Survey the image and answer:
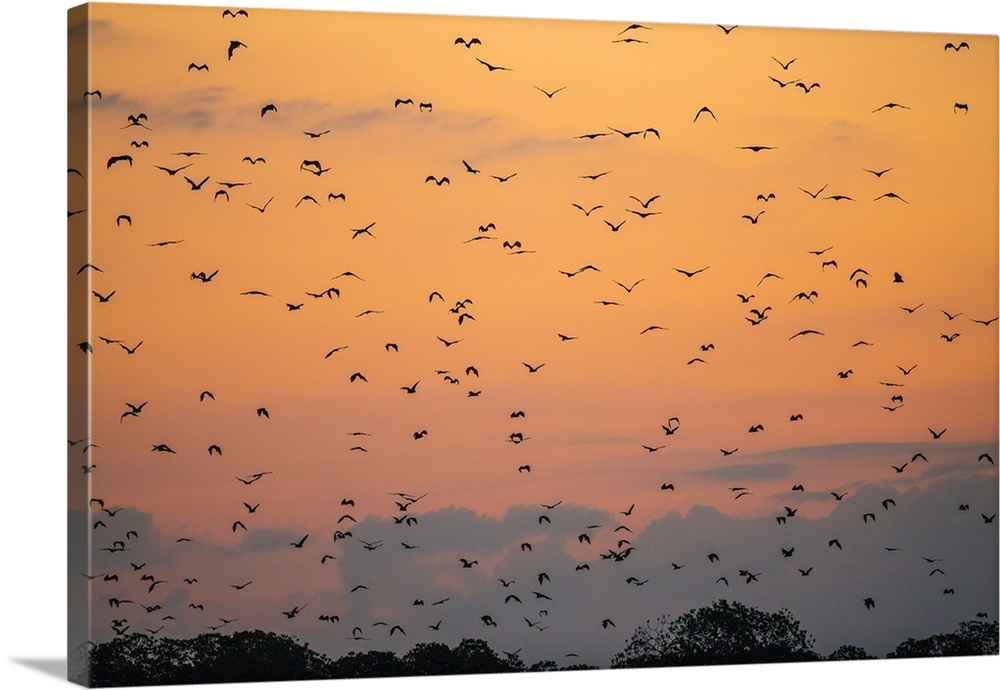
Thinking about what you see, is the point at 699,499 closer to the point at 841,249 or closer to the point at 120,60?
the point at 841,249

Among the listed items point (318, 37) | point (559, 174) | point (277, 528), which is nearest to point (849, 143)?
point (559, 174)

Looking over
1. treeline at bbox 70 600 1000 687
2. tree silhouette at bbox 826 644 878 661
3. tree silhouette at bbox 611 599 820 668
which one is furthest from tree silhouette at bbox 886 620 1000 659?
tree silhouette at bbox 611 599 820 668

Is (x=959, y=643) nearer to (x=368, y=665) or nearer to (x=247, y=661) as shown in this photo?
(x=368, y=665)

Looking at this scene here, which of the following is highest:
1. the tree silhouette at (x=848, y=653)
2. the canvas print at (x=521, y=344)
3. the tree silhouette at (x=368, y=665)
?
the canvas print at (x=521, y=344)

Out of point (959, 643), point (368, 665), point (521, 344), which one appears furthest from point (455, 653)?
point (959, 643)

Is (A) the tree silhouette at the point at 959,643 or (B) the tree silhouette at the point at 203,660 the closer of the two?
(B) the tree silhouette at the point at 203,660

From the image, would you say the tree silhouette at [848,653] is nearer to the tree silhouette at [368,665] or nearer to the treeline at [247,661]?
the treeline at [247,661]

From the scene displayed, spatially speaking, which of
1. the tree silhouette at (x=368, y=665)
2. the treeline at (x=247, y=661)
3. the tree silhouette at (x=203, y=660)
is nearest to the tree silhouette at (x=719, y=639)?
the treeline at (x=247, y=661)
